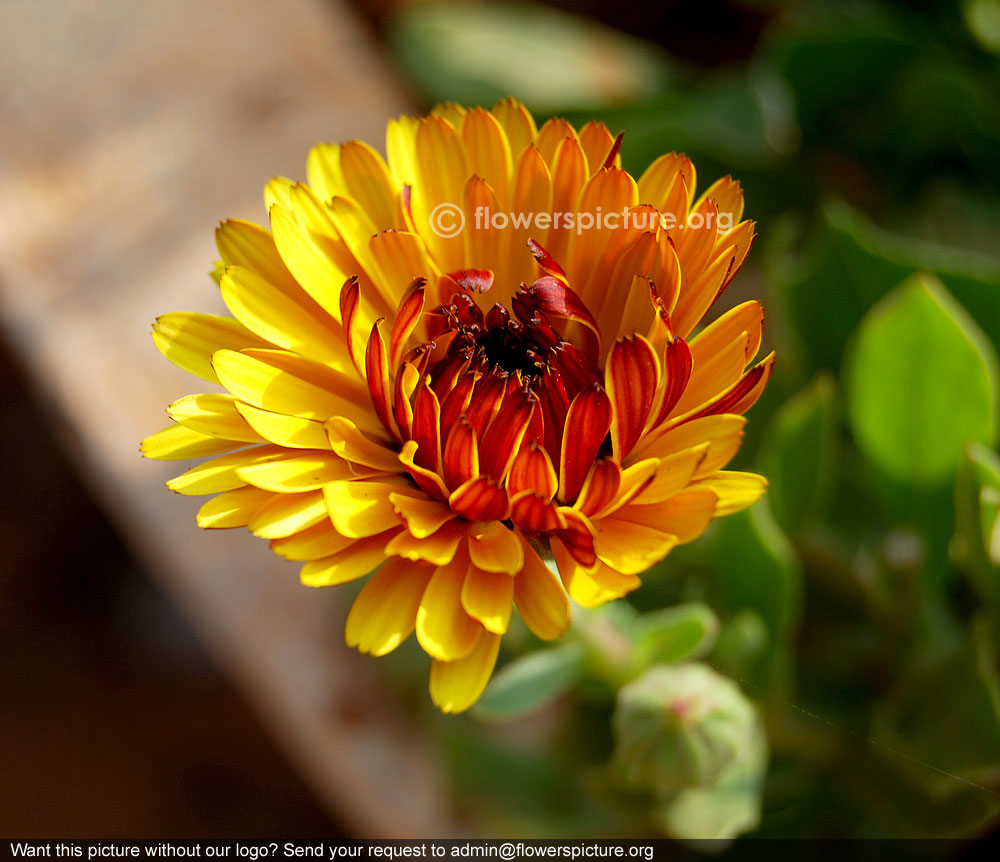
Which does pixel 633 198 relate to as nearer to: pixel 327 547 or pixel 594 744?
pixel 327 547

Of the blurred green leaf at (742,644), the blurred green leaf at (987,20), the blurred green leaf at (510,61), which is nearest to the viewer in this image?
the blurred green leaf at (742,644)

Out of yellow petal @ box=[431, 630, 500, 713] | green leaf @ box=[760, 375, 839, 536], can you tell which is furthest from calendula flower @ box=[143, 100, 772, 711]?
green leaf @ box=[760, 375, 839, 536]

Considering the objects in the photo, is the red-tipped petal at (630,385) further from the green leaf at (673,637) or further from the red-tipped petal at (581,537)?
the green leaf at (673,637)

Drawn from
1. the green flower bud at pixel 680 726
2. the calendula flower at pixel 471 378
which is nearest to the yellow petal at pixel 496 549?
the calendula flower at pixel 471 378

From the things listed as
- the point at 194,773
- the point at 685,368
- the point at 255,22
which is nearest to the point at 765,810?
the point at 685,368

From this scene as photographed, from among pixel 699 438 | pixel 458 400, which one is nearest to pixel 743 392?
pixel 699 438
